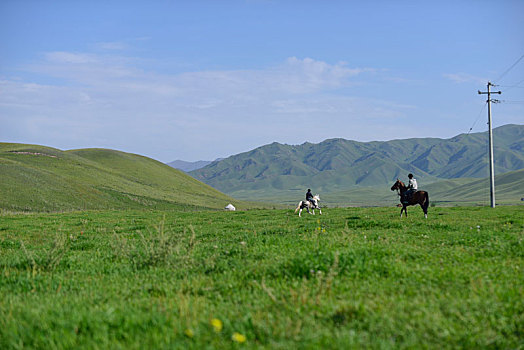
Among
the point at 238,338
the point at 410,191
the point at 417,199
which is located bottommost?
the point at 238,338

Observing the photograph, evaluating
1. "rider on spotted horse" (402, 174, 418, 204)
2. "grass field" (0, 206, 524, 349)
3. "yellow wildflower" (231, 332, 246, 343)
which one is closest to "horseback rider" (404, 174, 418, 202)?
"rider on spotted horse" (402, 174, 418, 204)

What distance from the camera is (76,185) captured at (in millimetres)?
91250

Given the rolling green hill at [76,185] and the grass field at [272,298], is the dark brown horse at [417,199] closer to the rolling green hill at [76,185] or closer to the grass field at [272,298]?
the grass field at [272,298]

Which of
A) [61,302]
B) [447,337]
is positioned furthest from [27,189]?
[447,337]

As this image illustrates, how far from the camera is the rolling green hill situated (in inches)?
2899

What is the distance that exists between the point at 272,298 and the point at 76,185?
94.4 m

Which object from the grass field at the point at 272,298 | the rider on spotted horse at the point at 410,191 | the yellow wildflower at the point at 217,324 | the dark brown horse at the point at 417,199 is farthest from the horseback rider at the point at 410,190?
the yellow wildflower at the point at 217,324

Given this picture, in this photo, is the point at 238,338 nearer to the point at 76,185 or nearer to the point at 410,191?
the point at 410,191

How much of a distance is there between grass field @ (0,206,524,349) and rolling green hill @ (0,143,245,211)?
65253mm

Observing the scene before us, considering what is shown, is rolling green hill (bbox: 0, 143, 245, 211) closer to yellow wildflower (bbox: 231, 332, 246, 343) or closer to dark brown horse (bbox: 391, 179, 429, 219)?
dark brown horse (bbox: 391, 179, 429, 219)

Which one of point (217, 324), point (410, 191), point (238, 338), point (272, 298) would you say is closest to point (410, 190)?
point (410, 191)

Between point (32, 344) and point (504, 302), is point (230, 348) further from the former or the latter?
point (504, 302)

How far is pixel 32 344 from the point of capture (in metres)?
5.36

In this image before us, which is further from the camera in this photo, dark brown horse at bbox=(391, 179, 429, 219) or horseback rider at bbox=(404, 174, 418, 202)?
horseback rider at bbox=(404, 174, 418, 202)
